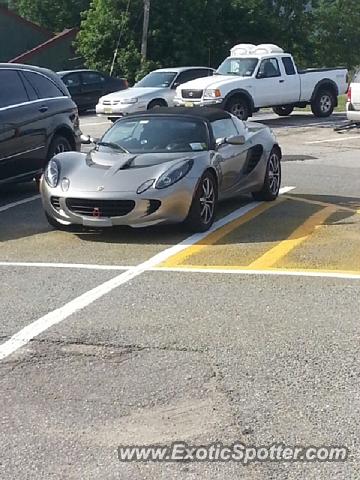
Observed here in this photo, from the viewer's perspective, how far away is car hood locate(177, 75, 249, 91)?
2125cm

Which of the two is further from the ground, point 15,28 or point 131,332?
point 15,28

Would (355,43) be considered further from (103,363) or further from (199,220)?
(103,363)

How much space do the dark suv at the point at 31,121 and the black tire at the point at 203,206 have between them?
3.03 m

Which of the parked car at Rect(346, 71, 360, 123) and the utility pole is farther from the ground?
the utility pole

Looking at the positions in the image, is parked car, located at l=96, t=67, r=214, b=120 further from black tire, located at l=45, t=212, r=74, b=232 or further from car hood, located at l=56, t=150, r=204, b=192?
black tire, located at l=45, t=212, r=74, b=232

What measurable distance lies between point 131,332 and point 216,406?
1.32 metres

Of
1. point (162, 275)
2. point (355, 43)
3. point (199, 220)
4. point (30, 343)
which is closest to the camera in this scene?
point (30, 343)

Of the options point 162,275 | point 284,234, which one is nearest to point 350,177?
point 284,234

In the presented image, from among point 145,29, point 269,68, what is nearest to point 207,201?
point 269,68

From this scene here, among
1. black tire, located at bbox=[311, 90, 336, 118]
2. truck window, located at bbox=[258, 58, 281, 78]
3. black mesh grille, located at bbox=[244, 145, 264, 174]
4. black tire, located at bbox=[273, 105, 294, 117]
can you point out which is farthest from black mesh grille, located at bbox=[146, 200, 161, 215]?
black tire, located at bbox=[273, 105, 294, 117]

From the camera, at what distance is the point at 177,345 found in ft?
17.6

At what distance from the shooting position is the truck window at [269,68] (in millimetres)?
A: 22812

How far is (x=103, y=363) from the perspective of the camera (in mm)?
5094

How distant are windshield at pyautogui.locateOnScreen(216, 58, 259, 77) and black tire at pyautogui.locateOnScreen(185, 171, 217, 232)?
1407 cm
